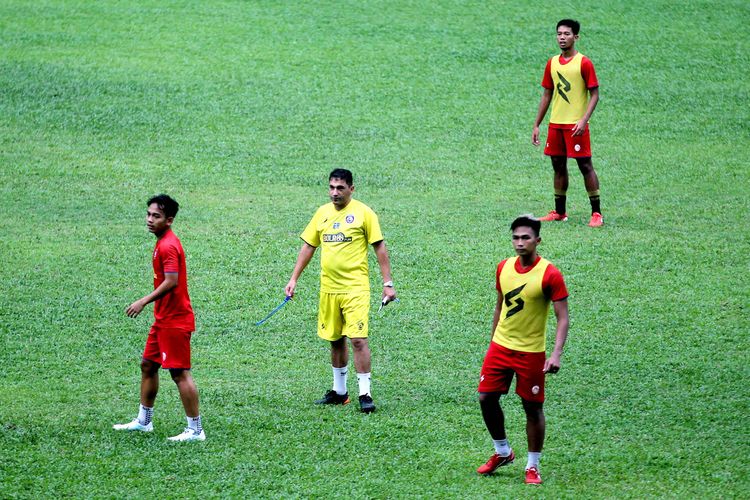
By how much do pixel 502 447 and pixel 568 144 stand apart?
651 centimetres

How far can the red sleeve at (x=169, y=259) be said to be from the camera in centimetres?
753

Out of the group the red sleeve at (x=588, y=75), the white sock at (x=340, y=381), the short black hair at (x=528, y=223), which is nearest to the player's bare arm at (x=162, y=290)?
the white sock at (x=340, y=381)

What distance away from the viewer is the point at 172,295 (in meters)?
7.62

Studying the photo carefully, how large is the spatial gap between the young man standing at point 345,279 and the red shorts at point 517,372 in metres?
1.53

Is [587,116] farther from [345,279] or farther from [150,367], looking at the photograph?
[150,367]

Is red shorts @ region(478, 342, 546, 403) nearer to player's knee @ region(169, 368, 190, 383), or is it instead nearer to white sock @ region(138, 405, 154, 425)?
player's knee @ region(169, 368, 190, 383)

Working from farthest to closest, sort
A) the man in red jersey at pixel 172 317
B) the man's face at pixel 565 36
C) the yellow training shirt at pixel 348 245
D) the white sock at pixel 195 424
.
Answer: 1. the man's face at pixel 565 36
2. the yellow training shirt at pixel 348 245
3. the white sock at pixel 195 424
4. the man in red jersey at pixel 172 317

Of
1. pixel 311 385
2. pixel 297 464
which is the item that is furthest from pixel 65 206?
pixel 297 464

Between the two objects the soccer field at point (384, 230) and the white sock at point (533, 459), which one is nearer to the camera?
the white sock at point (533, 459)

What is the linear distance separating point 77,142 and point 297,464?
10.4m

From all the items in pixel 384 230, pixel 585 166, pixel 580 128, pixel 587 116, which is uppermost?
pixel 587 116

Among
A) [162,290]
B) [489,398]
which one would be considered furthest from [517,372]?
[162,290]

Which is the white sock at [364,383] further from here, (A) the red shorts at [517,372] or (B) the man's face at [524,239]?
(B) the man's face at [524,239]

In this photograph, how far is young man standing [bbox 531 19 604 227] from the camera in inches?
501
